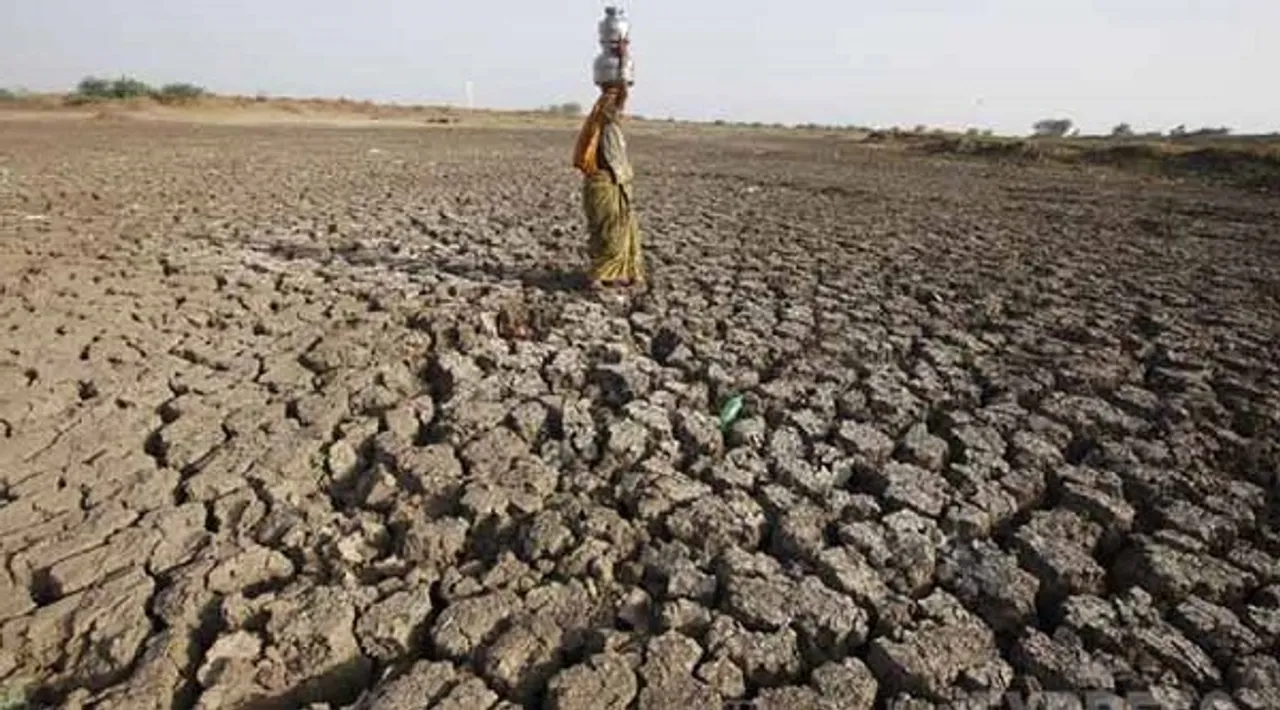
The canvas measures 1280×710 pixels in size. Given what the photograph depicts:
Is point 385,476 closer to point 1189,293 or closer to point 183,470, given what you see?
point 183,470

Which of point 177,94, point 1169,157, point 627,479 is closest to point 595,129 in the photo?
point 627,479

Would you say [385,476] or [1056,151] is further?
[1056,151]

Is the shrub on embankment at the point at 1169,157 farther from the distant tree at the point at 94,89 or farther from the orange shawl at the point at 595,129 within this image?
the distant tree at the point at 94,89

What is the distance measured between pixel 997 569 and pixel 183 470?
2916mm

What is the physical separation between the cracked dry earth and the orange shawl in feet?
2.87

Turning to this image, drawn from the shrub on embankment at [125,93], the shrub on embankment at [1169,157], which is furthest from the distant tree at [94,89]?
the shrub on embankment at [1169,157]

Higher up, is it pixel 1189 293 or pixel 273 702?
pixel 1189 293

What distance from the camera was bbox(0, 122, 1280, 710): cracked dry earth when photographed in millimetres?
2197

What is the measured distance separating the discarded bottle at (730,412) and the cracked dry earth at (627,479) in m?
0.11

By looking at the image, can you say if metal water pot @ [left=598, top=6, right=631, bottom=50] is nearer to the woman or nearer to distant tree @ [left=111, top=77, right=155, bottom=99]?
the woman

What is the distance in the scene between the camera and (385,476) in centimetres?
310

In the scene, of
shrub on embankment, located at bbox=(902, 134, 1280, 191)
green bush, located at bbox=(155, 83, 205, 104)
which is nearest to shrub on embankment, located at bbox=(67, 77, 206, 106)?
green bush, located at bbox=(155, 83, 205, 104)

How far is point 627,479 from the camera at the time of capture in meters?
3.03

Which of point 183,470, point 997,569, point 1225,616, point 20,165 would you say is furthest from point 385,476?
point 20,165
